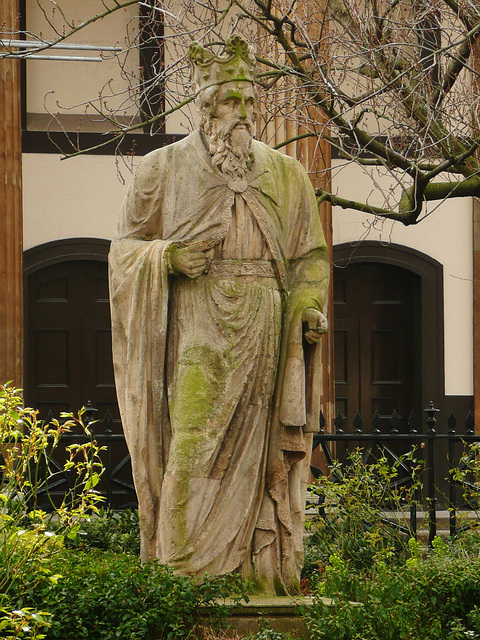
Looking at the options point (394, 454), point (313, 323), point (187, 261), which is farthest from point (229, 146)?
point (394, 454)

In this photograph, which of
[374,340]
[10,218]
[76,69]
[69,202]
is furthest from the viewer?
[374,340]

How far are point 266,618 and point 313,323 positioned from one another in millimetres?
1462

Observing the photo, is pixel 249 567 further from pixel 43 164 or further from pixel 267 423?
pixel 43 164

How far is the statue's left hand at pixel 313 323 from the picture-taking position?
6863 mm

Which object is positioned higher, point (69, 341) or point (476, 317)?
point (476, 317)

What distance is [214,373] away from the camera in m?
6.71

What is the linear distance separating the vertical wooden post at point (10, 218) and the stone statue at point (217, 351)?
27.7 feet

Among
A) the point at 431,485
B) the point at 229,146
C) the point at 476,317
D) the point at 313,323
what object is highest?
the point at 229,146

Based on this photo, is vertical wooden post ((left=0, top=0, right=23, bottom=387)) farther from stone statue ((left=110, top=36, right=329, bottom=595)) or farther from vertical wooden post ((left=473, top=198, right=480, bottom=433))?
stone statue ((left=110, top=36, right=329, bottom=595))

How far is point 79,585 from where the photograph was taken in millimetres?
6379

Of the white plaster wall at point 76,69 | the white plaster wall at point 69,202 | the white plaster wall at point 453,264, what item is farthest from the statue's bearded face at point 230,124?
the white plaster wall at point 76,69

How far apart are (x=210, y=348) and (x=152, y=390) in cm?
35

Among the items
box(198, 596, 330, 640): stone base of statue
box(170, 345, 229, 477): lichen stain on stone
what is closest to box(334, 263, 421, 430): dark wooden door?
box(170, 345, 229, 477): lichen stain on stone

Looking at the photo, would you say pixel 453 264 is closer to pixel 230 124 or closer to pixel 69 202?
pixel 69 202
